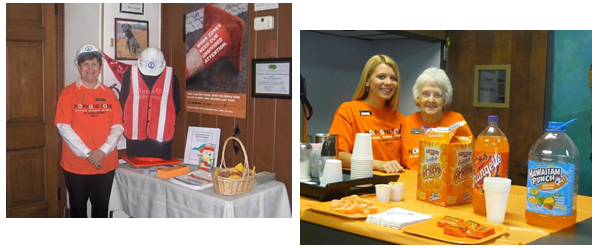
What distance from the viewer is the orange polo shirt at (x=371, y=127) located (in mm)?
2666

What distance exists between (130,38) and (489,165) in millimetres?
2592

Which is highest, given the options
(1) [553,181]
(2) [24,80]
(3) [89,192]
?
(2) [24,80]

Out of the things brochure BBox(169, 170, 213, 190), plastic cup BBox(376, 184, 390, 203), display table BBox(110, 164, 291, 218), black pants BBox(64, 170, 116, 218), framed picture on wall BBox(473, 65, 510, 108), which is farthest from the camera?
framed picture on wall BBox(473, 65, 510, 108)

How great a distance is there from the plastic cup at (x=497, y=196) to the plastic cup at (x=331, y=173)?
17.6 inches

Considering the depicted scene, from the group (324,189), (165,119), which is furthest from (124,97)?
(324,189)

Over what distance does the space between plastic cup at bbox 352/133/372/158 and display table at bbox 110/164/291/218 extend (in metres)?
0.96

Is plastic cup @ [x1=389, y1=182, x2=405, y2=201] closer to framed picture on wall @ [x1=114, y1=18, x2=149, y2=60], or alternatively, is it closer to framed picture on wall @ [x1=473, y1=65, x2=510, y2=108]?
framed picture on wall @ [x1=473, y1=65, x2=510, y2=108]

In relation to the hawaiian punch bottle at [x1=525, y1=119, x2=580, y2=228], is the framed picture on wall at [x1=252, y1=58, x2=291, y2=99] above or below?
above

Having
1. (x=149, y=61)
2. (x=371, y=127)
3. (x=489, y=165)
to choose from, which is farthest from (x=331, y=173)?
(x=149, y=61)

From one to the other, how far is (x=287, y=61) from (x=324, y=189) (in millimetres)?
1354

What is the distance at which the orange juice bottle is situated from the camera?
50.5 inches

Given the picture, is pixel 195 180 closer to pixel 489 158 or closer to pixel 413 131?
pixel 413 131

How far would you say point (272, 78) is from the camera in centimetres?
278

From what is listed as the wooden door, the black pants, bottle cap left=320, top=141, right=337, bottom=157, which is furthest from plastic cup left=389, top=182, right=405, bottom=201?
the wooden door
